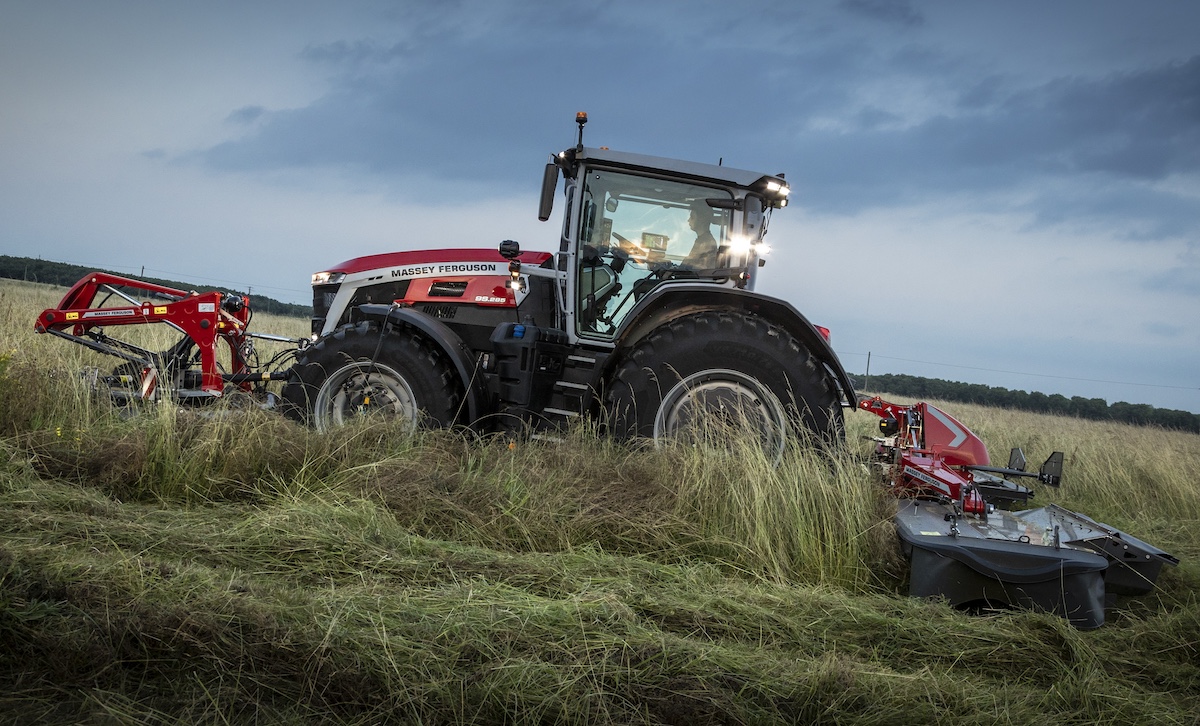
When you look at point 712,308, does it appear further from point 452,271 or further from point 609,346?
point 452,271

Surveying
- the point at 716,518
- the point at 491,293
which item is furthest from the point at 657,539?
the point at 491,293

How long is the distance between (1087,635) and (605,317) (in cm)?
369

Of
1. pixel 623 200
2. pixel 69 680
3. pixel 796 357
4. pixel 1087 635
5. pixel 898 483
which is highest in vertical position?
pixel 623 200

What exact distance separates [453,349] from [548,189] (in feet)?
→ 4.27

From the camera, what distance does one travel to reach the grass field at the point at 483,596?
2779 millimetres

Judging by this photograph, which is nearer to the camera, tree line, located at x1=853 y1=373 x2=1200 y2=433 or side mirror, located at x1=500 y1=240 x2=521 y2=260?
side mirror, located at x1=500 y1=240 x2=521 y2=260

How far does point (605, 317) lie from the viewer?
6348 millimetres

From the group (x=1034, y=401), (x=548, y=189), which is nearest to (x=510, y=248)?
(x=548, y=189)

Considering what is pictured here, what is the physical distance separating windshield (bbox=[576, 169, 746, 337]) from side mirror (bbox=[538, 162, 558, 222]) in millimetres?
435

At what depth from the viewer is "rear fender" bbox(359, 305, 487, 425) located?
593cm

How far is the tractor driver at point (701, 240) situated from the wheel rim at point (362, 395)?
2.26m

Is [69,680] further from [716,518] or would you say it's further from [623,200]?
[623,200]

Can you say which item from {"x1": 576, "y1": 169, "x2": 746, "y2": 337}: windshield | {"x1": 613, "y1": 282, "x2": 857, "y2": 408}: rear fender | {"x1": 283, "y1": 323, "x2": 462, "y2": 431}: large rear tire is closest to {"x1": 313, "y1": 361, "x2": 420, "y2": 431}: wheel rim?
{"x1": 283, "y1": 323, "x2": 462, "y2": 431}: large rear tire

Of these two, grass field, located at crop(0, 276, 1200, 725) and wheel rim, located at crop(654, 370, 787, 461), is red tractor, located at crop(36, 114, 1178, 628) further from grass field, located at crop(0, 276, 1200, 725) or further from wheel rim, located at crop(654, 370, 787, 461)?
grass field, located at crop(0, 276, 1200, 725)
